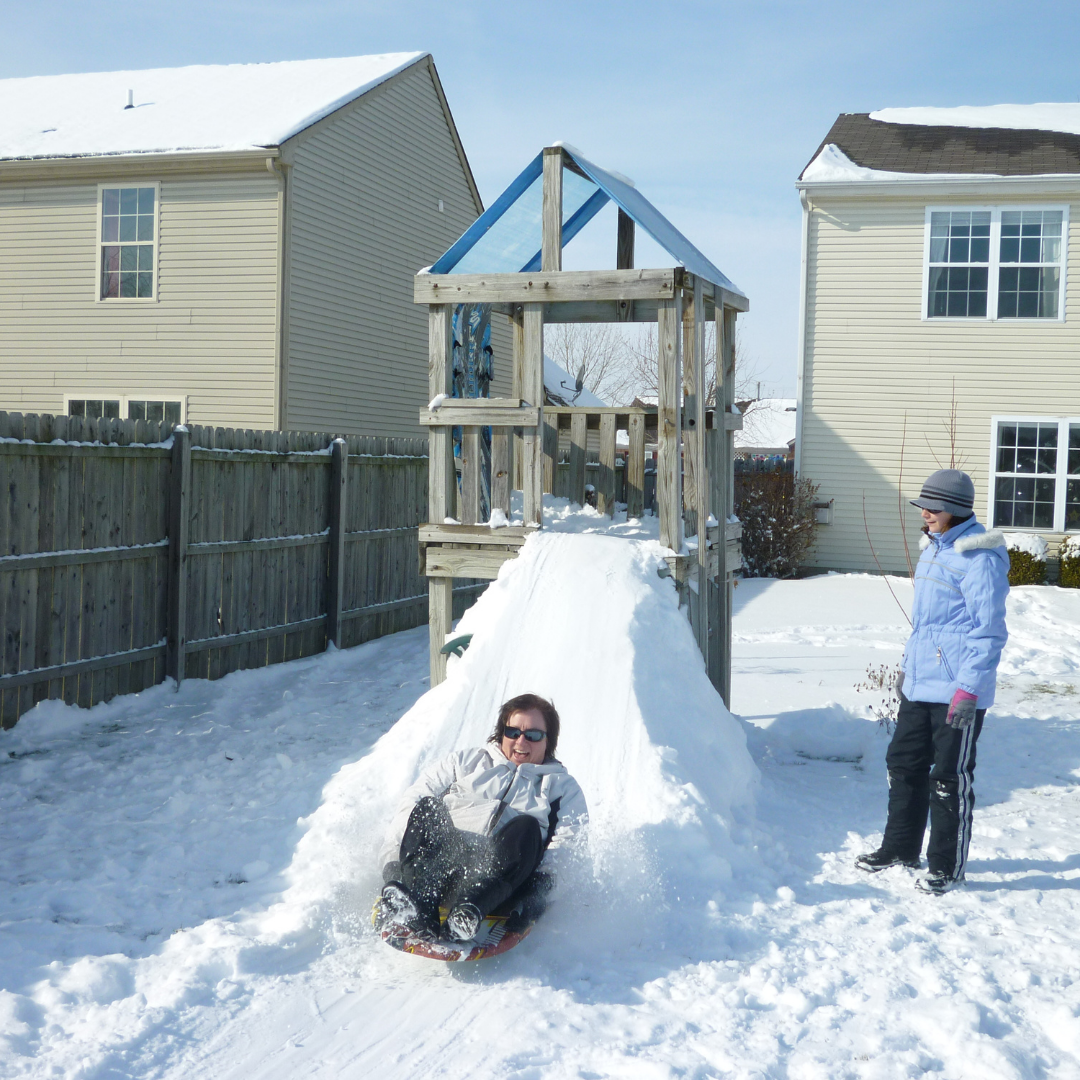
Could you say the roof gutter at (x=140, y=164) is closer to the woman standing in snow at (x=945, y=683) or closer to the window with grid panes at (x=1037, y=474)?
the window with grid panes at (x=1037, y=474)

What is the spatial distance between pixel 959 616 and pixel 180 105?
14866 millimetres

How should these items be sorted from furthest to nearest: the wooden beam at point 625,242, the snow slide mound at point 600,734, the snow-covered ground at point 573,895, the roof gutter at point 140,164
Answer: the roof gutter at point 140,164 < the wooden beam at point 625,242 < the snow slide mound at point 600,734 < the snow-covered ground at point 573,895

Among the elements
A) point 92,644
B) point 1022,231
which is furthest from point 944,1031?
point 1022,231

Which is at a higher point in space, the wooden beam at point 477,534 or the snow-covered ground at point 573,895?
the wooden beam at point 477,534

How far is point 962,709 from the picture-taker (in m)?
4.71

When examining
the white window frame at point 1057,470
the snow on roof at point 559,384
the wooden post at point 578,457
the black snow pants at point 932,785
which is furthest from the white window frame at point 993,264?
the black snow pants at point 932,785

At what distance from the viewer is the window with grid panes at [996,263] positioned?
15.9 m

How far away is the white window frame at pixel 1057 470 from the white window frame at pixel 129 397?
1131 cm

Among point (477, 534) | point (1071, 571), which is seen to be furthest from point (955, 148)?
point (477, 534)

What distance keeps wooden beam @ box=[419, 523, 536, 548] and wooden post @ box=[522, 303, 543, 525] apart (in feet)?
0.30

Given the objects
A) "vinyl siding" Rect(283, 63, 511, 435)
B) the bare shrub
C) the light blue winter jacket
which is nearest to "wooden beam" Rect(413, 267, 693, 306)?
the light blue winter jacket

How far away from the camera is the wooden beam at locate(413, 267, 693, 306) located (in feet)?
21.1

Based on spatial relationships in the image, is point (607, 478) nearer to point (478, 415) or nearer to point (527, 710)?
point (478, 415)

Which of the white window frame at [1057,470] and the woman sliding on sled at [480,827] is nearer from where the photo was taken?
the woman sliding on sled at [480,827]
